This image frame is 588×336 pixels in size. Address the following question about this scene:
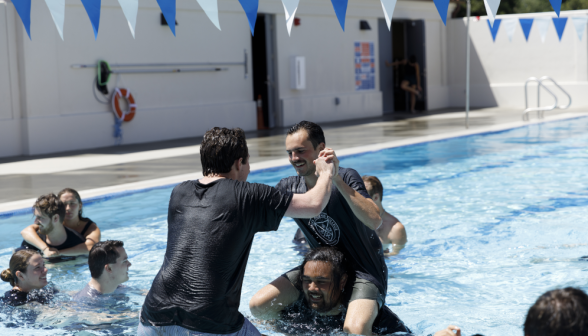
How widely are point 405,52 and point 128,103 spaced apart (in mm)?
10780

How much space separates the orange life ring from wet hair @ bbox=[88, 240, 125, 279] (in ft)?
29.1

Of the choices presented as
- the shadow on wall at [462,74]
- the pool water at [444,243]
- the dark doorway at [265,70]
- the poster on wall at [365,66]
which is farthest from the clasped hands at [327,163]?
the shadow on wall at [462,74]

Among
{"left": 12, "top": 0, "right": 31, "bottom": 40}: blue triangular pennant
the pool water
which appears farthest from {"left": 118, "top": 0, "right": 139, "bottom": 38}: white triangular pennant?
the pool water

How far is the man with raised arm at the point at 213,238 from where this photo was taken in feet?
8.50

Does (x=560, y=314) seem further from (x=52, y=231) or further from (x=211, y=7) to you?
(x=52, y=231)

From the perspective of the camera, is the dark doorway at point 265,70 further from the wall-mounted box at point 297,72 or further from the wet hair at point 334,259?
the wet hair at point 334,259

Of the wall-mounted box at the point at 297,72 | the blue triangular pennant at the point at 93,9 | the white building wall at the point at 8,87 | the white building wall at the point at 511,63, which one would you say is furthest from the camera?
the white building wall at the point at 511,63

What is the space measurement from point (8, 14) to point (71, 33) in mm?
1142

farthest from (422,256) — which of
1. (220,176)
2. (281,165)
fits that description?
(281,165)

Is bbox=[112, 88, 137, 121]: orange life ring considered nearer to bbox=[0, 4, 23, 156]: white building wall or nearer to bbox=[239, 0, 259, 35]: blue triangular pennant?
bbox=[0, 4, 23, 156]: white building wall

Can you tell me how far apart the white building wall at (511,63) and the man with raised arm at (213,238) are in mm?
18216

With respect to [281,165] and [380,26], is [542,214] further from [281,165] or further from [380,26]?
[380,26]

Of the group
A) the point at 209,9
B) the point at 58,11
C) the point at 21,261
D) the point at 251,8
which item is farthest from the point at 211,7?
the point at 21,261

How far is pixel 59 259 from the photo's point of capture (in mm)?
5246
